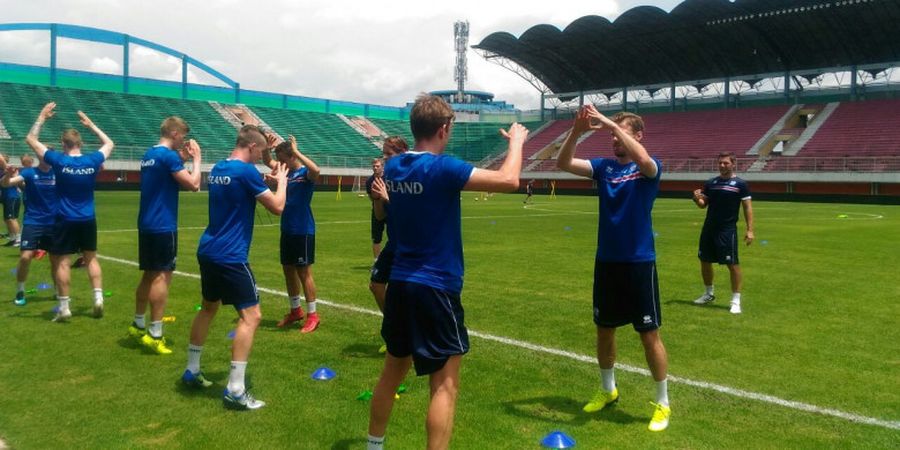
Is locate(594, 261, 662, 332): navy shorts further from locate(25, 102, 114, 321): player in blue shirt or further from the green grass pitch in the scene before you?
locate(25, 102, 114, 321): player in blue shirt

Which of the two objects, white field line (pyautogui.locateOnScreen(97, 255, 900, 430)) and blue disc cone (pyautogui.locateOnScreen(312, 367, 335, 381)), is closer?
white field line (pyautogui.locateOnScreen(97, 255, 900, 430))

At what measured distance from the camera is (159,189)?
7.07 meters

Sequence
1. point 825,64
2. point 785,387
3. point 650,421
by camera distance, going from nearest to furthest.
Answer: point 650,421
point 785,387
point 825,64

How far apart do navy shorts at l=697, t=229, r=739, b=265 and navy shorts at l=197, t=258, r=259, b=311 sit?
707 centimetres

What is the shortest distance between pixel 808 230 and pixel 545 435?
21.8m

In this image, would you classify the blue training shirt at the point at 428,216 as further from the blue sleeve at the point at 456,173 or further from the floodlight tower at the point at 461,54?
the floodlight tower at the point at 461,54

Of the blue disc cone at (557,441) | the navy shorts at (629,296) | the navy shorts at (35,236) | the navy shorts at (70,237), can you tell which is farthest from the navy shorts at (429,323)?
the navy shorts at (35,236)

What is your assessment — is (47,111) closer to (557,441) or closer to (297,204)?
(297,204)

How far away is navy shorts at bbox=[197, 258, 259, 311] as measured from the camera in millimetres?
5727

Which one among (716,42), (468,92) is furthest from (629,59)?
(468,92)

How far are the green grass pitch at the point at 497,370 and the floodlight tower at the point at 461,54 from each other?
299 ft

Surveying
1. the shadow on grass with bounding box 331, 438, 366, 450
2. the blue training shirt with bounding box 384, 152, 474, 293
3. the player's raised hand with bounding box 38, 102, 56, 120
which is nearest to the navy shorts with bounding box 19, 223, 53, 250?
the player's raised hand with bounding box 38, 102, 56, 120

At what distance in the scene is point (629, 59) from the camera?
6531 centimetres

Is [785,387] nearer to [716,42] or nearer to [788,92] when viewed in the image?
[716,42]
